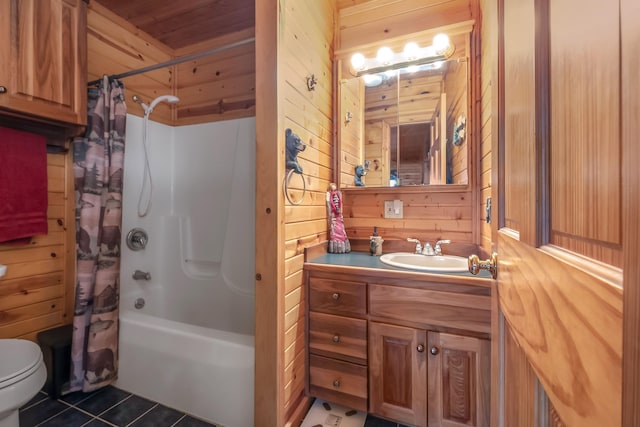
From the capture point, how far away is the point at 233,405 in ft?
4.25

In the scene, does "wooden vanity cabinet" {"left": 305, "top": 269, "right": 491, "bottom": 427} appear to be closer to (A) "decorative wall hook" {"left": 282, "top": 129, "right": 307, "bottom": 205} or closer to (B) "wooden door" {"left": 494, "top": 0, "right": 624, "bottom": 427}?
(A) "decorative wall hook" {"left": 282, "top": 129, "right": 307, "bottom": 205}

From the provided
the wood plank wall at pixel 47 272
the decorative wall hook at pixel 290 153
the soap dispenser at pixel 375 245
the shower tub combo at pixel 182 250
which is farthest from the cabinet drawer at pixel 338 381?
the wood plank wall at pixel 47 272

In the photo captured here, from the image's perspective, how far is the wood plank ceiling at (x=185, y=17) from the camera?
6.45 feet

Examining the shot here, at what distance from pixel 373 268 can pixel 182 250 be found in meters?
1.55

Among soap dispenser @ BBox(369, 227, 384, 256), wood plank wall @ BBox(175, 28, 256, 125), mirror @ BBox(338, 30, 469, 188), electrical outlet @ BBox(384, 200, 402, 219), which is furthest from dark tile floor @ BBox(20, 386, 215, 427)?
wood plank wall @ BBox(175, 28, 256, 125)

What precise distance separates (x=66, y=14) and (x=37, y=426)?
7.15 feet

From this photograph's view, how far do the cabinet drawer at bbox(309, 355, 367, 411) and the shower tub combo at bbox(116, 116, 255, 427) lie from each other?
50 cm

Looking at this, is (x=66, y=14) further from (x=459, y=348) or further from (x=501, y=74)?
(x=459, y=348)

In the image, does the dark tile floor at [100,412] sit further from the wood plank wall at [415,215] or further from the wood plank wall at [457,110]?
the wood plank wall at [457,110]

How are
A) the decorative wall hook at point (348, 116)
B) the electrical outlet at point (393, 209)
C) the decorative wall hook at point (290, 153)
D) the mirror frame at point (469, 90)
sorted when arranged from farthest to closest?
the decorative wall hook at point (348, 116) → the electrical outlet at point (393, 209) → the mirror frame at point (469, 90) → the decorative wall hook at point (290, 153)

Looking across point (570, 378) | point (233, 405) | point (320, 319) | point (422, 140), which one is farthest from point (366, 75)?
point (233, 405)

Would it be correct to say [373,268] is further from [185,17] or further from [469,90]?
[185,17]

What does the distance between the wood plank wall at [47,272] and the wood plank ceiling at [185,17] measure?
1.20 metres

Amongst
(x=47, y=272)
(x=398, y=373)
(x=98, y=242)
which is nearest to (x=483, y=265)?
(x=398, y=373)
